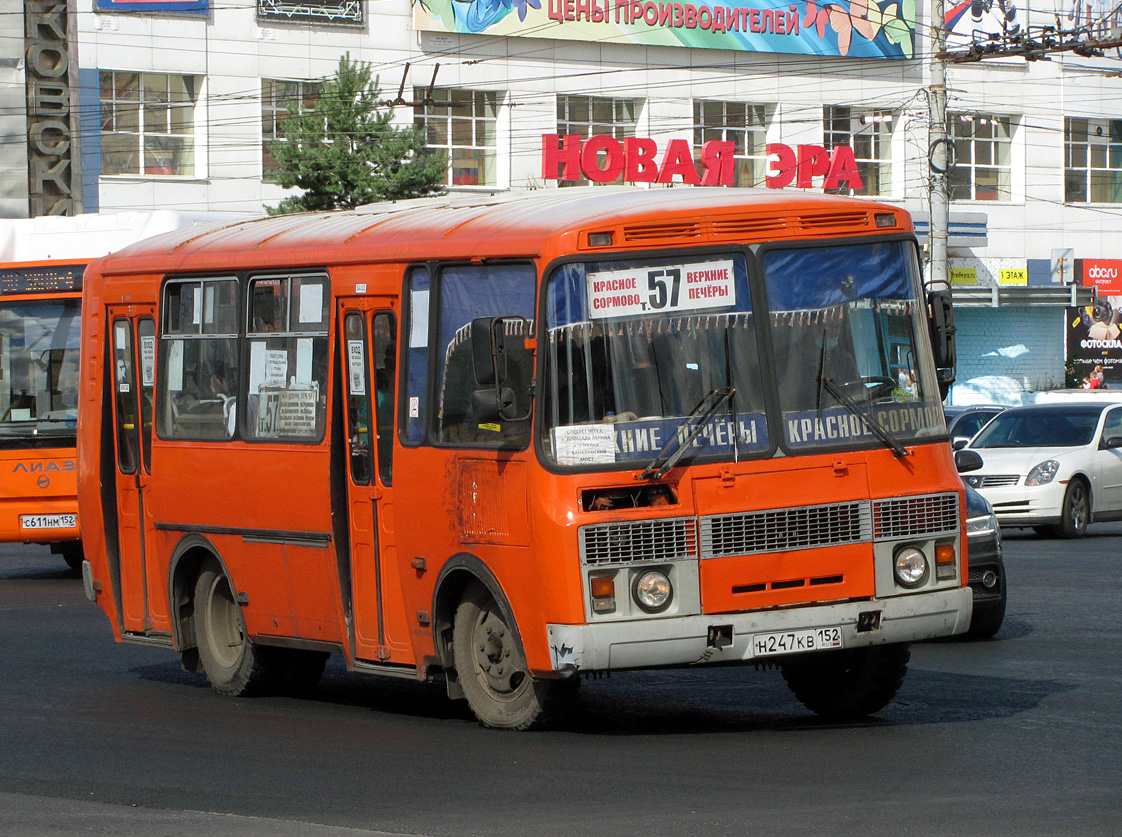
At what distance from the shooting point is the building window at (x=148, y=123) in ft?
136

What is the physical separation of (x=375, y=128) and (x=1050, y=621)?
1011 inches

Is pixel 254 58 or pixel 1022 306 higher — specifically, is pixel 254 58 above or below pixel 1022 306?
above

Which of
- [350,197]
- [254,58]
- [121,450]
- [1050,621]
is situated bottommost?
[1050,621]

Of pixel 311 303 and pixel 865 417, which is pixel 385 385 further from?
pixel 865 417

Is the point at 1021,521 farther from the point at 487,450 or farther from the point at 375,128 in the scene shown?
the point at 375,128

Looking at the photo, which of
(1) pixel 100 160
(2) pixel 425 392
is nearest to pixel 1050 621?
(2) pixel 425 392

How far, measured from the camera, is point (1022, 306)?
53.6 meters

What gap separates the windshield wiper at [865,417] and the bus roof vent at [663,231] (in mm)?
889

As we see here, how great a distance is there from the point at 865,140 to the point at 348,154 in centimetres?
1921

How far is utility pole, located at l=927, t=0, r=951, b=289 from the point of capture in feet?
98.4

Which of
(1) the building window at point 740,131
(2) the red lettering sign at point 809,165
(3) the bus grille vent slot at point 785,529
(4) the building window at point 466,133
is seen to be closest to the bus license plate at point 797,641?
(3) the bus grille vent slot at point 785,529

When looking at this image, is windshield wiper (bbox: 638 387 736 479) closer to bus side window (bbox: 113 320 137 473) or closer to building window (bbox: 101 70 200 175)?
bus side window (bbox: 113 320 137 473)

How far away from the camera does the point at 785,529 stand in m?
8.54

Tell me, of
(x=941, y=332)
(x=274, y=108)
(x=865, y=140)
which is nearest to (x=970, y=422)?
(x=941, y=332)
